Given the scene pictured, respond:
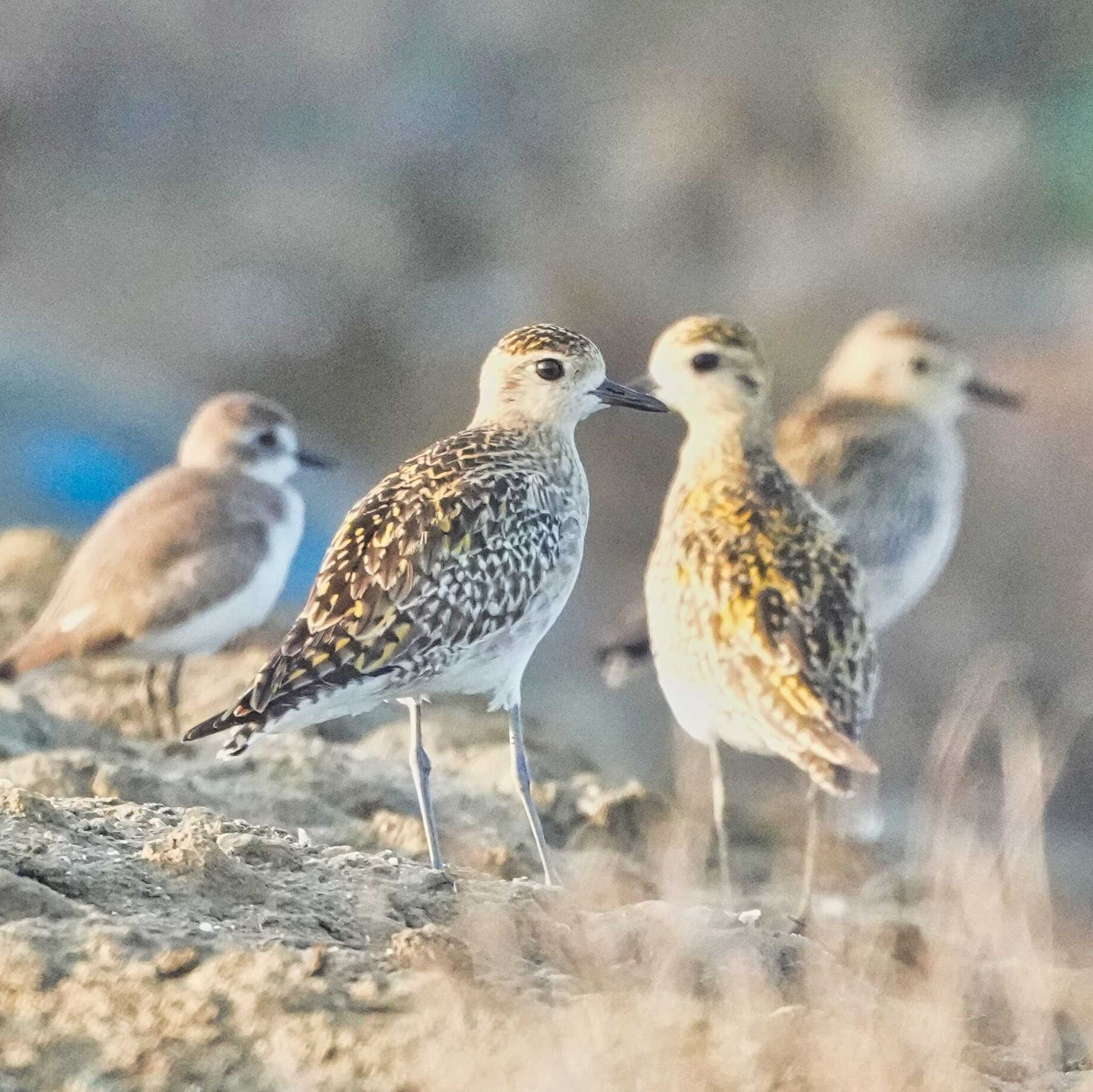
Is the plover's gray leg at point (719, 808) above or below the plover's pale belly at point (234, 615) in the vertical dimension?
below

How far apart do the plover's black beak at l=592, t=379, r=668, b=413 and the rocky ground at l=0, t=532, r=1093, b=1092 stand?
114cm

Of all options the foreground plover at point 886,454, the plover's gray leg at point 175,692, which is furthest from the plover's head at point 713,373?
the plover's gray leg at point 175,692

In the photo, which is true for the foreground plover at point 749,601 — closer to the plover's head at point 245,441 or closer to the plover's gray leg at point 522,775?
the plover's gray leg at point 522,775

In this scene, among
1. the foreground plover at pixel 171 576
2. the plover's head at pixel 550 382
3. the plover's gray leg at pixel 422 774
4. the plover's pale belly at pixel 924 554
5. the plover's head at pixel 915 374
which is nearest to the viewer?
the plover's gray leg at pixel 422 774

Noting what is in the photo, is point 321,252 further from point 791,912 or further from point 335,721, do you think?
point 791,912

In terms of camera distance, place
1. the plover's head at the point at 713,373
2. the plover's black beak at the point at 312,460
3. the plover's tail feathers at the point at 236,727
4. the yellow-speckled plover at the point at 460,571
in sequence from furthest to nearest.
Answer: the plover's black beak at the point at 312,460, the plover's head at the point at 713,373, the yellow-speckled plover at the point at 460,571, the plover's tail feathers at the point at 236,727

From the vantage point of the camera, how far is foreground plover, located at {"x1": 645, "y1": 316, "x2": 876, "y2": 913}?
5203 mm

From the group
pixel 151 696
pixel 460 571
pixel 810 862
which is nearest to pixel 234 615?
pixel 151 696

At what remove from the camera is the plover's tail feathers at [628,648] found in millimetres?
7586

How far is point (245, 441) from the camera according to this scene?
8.14 metres

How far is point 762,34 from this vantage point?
494 inches

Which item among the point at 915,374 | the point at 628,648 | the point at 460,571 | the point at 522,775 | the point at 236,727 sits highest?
the point at 915,374

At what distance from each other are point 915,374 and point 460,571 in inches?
157

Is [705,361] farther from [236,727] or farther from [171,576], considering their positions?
[236,727]
